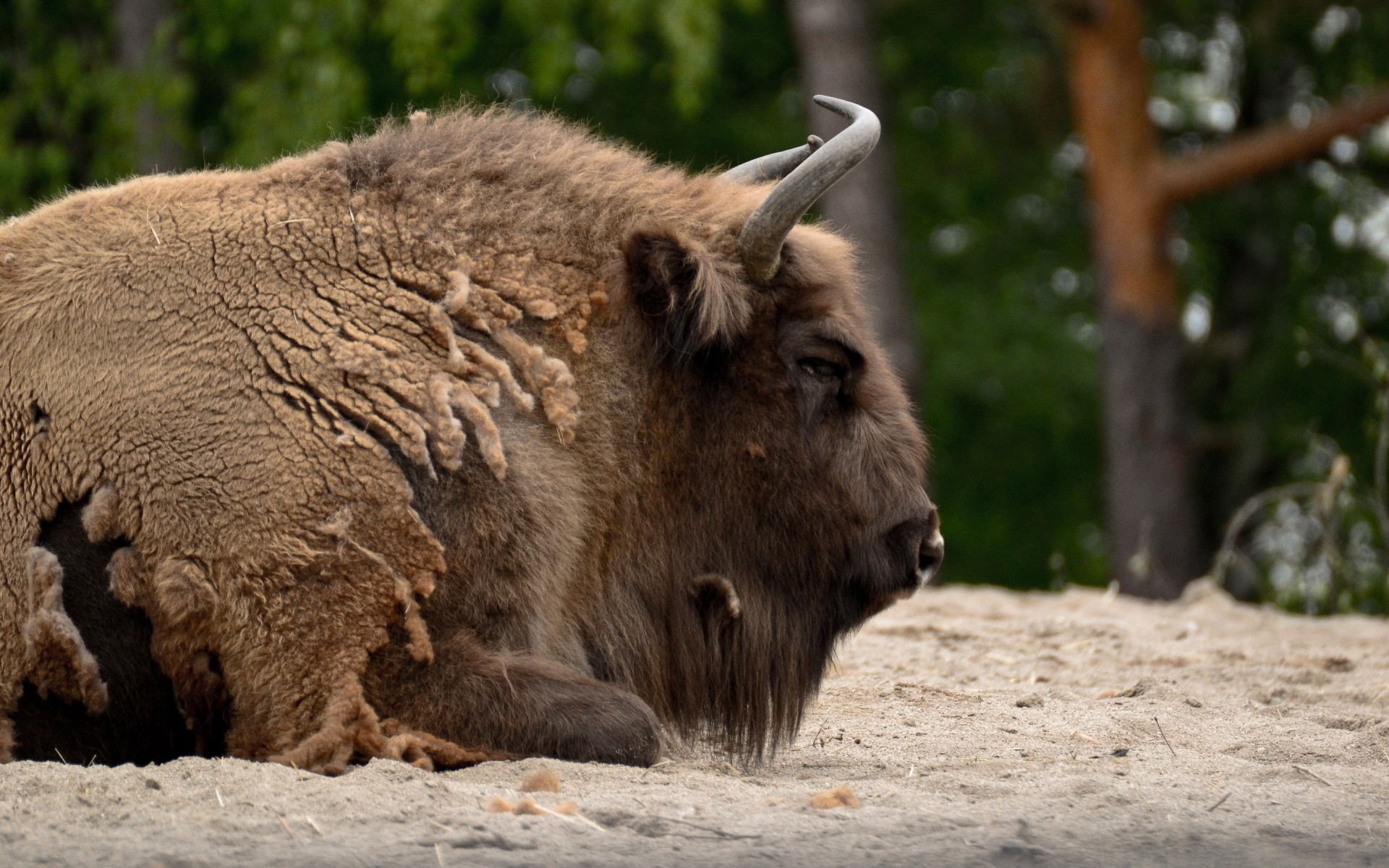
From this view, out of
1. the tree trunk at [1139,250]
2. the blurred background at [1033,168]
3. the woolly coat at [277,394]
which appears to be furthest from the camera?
the blurred background at [1033,168]

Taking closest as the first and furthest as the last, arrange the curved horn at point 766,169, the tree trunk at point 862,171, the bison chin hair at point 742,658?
the bison chin hair at point 742,658 < the curved horn at point 766,169 < the tree trunk at point 862,171

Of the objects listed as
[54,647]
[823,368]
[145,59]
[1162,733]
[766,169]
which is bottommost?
[1162,733]

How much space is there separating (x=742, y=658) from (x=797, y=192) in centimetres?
124

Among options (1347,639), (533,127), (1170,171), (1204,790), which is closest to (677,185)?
(533,127)

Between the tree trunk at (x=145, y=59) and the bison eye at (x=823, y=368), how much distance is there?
8.32 m

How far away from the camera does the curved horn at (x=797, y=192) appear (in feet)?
12.7

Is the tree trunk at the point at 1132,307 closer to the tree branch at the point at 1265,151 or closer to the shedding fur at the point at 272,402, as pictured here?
the tree branch at the point at 1265,151

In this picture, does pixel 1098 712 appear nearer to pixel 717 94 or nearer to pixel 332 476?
pixel 332 476

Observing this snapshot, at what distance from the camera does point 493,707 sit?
135 inches

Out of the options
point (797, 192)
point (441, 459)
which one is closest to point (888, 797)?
point (441, 459)

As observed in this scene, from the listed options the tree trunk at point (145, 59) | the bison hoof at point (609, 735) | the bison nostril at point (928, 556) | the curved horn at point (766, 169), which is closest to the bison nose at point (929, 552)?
the bison nostril at point (928, 556)

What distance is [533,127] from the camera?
14.0 ft

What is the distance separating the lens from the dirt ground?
8.70 feet

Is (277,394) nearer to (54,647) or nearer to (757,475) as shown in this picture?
(54,647)
